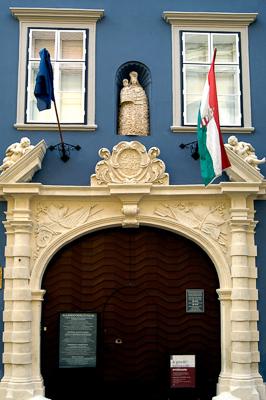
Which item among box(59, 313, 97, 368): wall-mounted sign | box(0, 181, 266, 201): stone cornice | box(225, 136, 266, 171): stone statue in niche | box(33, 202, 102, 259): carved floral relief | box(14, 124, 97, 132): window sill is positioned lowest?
box(59, 313, 97, 368): wall-mounted sign

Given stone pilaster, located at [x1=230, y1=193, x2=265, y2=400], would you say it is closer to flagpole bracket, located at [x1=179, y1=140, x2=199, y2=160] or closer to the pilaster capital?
the pilaster capital

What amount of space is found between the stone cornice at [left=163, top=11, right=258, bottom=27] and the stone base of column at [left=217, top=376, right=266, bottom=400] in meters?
5.68

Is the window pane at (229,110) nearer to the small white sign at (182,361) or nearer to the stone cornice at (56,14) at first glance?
the stone cornice at (56,14)

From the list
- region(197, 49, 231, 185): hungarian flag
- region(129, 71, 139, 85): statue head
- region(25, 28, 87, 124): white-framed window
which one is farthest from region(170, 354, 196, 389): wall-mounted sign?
region(129, 71, 139, 85): statue head

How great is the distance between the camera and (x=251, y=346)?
1014 cm

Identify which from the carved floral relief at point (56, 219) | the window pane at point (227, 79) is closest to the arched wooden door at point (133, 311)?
the carved floral relief at point (56, 219)

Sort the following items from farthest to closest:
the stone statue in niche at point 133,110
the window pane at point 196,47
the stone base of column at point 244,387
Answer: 1. the window pane at point 196,47
2. the stone statue in niche at point 133,110
3. the stone base of column at point 244,387

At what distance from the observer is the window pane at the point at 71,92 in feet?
35.8

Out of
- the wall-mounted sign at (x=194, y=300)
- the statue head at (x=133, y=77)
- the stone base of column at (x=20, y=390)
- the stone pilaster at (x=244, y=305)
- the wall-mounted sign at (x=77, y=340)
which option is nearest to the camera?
the stone base of column at (x=20, y=390)

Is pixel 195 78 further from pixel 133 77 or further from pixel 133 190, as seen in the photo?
pixel 133 190

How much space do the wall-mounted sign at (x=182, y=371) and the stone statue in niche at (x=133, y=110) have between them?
3590 mm

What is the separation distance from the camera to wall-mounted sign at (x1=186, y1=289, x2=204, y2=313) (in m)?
10.5

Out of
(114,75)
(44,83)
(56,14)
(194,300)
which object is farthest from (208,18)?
(194,300)

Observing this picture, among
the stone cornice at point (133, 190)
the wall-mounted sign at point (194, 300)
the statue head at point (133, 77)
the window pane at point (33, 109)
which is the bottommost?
the wall-mounted sign at point (194, 300)
